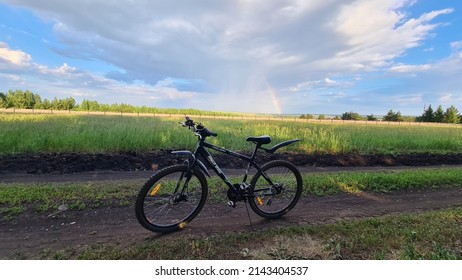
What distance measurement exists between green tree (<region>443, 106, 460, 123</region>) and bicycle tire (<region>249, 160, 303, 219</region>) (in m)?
78.8

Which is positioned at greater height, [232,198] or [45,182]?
[232,198]

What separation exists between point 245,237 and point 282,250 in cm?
55

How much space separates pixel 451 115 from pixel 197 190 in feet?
266

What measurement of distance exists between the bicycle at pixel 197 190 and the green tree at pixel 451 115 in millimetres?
78940

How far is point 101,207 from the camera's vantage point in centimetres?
462

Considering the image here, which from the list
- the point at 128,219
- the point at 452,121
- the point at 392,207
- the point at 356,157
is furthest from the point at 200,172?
the point at 452,121

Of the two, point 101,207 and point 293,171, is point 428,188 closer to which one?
point 293,171

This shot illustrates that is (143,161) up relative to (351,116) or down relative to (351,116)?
down

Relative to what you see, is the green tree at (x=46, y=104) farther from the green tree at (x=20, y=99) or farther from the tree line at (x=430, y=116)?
the tree line at (x=430, y=116)

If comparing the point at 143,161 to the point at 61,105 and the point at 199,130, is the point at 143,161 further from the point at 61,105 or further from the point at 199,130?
the point at 61,105

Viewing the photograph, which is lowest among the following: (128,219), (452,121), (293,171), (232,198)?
(128,219)

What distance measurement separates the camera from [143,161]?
849 cm

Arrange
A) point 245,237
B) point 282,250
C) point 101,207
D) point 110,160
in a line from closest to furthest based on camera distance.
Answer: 1. point 282,250
2. point 245,237
3. point 101,207
4. point 110,160

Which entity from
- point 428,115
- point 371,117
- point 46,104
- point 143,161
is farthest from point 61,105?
point 428,115
